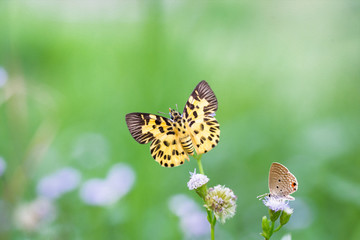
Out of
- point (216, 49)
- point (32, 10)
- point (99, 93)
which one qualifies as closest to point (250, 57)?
point (216, 49)

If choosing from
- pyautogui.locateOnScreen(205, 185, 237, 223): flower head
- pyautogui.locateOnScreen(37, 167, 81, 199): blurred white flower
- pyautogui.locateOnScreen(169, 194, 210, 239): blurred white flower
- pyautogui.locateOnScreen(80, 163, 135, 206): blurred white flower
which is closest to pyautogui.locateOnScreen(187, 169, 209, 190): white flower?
pyautogui.locateOnScreen(205, 185, 237, 223): flower head

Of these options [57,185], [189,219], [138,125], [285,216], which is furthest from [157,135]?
[57,185]

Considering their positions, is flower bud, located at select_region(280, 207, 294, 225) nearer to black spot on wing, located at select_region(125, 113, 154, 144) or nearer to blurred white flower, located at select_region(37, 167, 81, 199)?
black spot on wing, located at select_region(125, 113, 154, 144)

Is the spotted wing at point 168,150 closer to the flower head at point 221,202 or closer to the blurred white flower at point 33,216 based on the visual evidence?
the flower head at point 221,202

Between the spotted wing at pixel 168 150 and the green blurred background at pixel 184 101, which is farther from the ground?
the green blurred background at pixel 184 101

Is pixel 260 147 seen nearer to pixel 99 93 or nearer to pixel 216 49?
pixel 216 49

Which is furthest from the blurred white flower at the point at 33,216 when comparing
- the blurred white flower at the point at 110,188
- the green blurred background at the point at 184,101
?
the blurred white flower at the point at 110,188

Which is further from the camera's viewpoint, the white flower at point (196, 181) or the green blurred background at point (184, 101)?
the green blurred background at point (184, 101)
